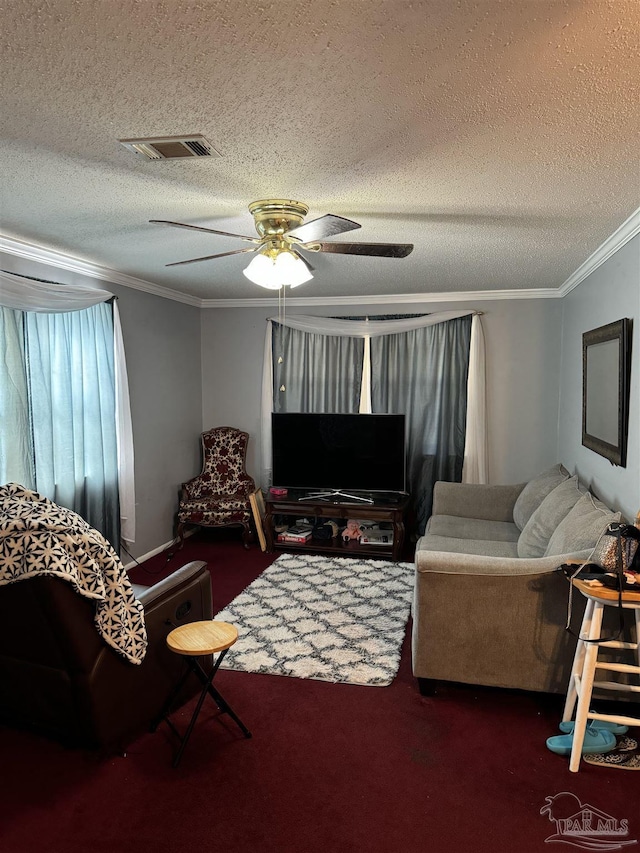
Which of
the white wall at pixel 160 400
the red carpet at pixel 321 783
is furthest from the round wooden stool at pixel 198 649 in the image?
the white wall at pixel 160 400

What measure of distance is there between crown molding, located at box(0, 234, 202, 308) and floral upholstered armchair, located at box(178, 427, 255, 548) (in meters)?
1.45

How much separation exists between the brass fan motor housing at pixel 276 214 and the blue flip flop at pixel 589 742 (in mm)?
2585

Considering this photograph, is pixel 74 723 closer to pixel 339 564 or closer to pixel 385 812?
pixel 385 812

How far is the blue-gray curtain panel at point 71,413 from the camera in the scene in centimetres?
368

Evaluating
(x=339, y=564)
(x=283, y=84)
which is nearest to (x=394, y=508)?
(x=339, y=564)

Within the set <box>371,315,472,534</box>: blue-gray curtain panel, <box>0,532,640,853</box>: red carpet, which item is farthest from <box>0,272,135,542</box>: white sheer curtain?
<box>371,315,472,534</box>: blue-gray curtain panel

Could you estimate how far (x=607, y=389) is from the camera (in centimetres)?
336

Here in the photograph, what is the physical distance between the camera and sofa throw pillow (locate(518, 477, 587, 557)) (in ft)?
10.9

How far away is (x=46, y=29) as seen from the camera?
4.53 ft

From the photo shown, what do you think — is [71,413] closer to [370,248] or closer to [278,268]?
[278,268]

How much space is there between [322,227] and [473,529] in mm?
2700

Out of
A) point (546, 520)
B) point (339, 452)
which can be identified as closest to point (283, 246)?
point (546, 520)

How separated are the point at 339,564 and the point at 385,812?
280cm

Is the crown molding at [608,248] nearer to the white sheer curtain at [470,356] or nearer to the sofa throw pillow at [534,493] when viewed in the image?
the white sheer curtain at [470,356]
